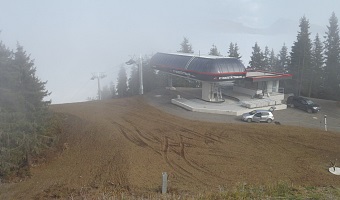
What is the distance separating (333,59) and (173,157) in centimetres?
3854

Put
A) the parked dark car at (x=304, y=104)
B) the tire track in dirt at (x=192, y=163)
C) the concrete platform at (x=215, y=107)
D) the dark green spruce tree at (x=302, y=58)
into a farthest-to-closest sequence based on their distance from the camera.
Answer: the dark green spruce tree at (x=302, y=58) < the parked dark car at (x=304, y=104) < the concrete platform at (x=215, y=107) < the tire track in dirt at (x=192, y=163)

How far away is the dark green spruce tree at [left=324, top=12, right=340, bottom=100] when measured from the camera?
164ft

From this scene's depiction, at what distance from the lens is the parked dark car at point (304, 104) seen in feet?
121

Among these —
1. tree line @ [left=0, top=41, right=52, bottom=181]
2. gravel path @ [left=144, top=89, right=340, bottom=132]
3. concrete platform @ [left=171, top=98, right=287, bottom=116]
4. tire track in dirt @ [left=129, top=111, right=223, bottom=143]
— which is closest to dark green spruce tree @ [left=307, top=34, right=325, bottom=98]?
gravel path @ [left=144, top=89, right=340, bottom=132]

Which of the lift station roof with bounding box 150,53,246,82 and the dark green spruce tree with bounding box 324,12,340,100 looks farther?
the dark green spruce tree with bounding box 324,12,340,100

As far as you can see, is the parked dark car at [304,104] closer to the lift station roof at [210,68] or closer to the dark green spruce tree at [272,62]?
the lift station roof at [210,68]

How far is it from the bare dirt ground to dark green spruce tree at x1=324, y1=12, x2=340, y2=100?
87.3 feet

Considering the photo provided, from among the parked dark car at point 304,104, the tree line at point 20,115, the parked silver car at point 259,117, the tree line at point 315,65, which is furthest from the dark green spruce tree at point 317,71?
the tree line at point 20,115

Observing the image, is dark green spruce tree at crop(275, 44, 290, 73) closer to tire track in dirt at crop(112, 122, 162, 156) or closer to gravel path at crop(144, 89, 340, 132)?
gravel path at crop(144, 89, 340, 132)

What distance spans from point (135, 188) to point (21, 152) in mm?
9017

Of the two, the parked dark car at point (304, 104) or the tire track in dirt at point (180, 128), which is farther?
the parked dark car at point (304, 104)

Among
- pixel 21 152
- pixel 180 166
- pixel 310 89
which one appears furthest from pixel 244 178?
pixel 310 89

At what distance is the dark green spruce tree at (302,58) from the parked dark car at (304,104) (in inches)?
586

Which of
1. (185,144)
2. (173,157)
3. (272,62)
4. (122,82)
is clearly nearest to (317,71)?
(272,62)
